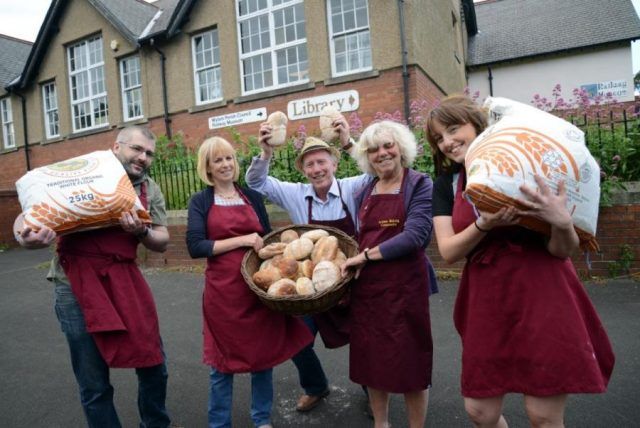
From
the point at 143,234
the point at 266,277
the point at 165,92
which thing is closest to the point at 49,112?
the point at 165,92

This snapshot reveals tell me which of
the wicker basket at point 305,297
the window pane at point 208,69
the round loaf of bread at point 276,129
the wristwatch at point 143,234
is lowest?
the wicker basket at point 305,297

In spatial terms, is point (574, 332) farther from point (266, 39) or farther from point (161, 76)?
point (161, 76)

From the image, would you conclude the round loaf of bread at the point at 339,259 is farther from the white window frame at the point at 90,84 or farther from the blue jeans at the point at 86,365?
the white window frame at the point at 90,84

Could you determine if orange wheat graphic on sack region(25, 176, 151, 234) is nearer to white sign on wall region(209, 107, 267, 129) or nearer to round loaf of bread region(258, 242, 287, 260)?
round loaf of bread region(258, 242, 287, 260)

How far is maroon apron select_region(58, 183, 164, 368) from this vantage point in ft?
7.89

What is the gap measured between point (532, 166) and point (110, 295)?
2206 millimetres

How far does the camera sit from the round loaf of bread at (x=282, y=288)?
2410 mm

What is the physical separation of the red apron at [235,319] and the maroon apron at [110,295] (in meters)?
0.37

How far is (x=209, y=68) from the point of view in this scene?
13.1 meters

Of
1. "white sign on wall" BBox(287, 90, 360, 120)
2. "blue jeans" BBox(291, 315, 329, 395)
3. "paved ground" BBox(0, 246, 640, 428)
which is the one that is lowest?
"paved ground" BBox(0, 246, 640, 428)

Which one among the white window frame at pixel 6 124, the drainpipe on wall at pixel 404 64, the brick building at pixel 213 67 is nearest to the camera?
the drainpipe on wall at pixel 404 64

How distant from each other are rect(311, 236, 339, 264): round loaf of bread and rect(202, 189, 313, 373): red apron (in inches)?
17.6

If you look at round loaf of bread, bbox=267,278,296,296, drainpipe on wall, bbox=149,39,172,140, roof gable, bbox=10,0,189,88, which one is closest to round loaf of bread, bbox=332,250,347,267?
round loaf of bread, bbox=267,278,296,296

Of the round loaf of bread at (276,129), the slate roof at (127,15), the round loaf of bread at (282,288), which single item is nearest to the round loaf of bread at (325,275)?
the round loaf of bread at (282,288)
